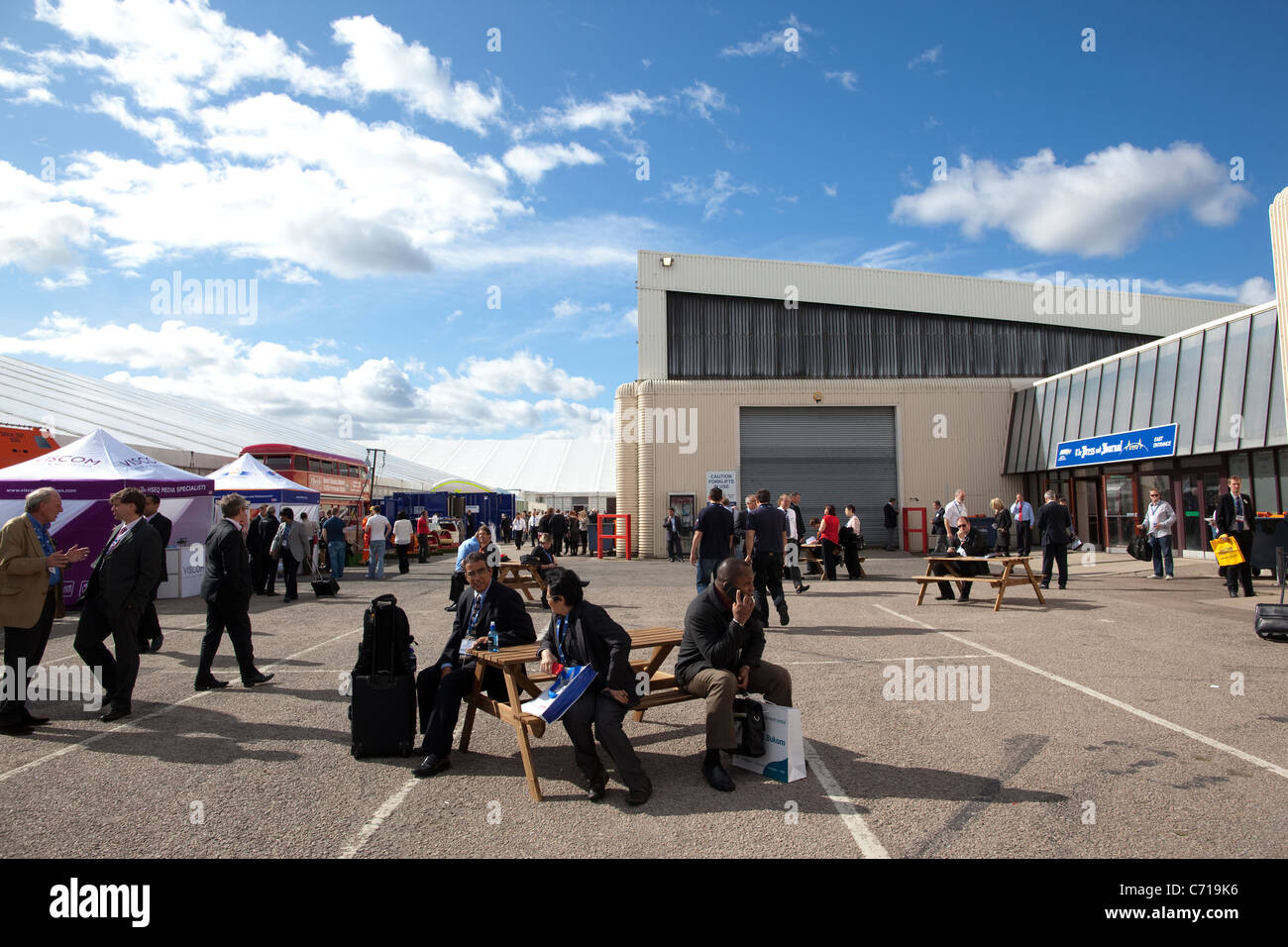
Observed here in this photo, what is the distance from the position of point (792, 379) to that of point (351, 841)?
82.3 feet

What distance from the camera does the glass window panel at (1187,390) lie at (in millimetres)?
18078

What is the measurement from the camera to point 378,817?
13.3 feet

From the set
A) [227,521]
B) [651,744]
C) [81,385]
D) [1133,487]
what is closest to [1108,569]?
[1133,487]

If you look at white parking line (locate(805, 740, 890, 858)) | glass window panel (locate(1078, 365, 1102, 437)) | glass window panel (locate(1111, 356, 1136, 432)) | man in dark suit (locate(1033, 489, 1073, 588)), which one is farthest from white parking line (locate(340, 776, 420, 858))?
glass window panel (locate(1078, 365, 1102, 437))

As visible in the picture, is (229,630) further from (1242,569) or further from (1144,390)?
(1144,390)

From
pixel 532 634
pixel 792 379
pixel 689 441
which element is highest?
pixel 792 379

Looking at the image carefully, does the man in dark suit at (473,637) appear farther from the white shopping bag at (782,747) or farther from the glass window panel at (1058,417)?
the glass window panel at (1058,417)

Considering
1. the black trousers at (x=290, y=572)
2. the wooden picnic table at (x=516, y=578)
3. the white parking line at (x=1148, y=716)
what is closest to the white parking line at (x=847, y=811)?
the white parking line at (x=1148, y=716)

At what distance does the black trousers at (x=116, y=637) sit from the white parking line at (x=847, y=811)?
17.1 ft

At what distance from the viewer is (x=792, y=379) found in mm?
27375

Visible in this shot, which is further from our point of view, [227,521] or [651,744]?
[227,521]

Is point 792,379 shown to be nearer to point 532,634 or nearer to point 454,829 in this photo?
point 532,634

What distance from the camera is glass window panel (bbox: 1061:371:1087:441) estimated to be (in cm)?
2298

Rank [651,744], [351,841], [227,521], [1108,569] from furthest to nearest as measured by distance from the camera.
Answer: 1. [1108,569]
2. [227,521]
3. [651,744]
4. [351,841]
